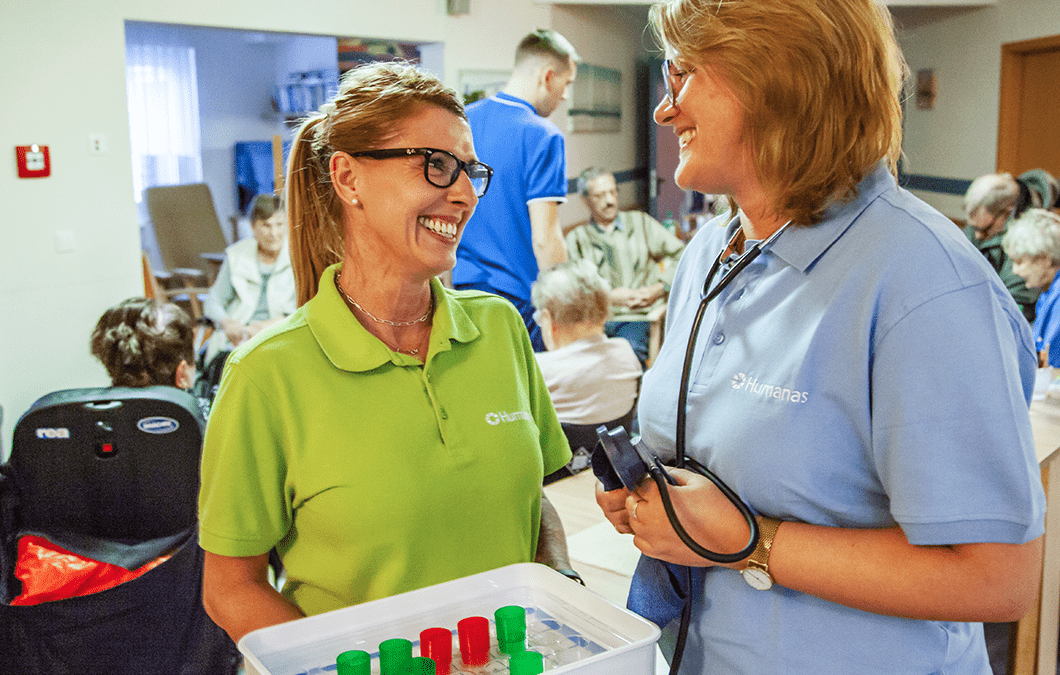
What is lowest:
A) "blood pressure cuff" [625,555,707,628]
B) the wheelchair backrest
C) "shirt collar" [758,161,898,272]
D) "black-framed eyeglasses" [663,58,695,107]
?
the wheelchair backrest

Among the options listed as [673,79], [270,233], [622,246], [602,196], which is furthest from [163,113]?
[673,79]

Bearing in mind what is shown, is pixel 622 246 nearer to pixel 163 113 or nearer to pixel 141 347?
pixel 141 347

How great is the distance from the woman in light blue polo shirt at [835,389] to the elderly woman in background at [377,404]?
0.28m

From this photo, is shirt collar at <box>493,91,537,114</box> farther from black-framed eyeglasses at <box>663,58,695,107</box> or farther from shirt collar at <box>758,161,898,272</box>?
shirt collar at <box>758,161,898,272</box>

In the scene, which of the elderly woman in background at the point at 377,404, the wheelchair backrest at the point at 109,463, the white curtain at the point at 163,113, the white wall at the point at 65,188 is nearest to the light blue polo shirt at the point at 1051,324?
the elderly woman in background at the point at 377,404

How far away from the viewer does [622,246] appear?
6.00 m

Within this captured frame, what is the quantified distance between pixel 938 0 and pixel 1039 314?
13.1ft

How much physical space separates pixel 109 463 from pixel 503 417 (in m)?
1.53

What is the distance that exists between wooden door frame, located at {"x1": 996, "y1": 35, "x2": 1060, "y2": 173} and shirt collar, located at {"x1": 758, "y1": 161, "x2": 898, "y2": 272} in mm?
7249

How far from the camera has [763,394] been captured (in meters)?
0.99

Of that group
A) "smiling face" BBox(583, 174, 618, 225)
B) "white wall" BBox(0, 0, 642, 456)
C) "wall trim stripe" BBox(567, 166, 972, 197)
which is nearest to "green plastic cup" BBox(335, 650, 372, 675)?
"white wall" BBox(0, 0, 642, 456)

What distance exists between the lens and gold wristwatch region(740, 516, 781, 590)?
3.17ft

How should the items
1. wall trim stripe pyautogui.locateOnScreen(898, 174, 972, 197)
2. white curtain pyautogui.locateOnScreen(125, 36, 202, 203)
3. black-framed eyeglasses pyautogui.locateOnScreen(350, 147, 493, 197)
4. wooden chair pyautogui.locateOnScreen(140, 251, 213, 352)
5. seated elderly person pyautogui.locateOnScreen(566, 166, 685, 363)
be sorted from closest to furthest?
black-framed eyeglasses pyautogui.locateOnScreen(350, 147, 493, 197) < wooden chair pyautogui.locateOnScreen(140, 251, 213, 352) < seated elderly person pyautogui.locateOnScreen(566, 166, 685, 363) < wall trim stripe pyautogui.locateOnScreen(898, 174, 972, 197) < white curtain pyautogui.locateOnScreen(125, 36, 202, 203)

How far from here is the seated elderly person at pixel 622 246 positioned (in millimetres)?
5906
